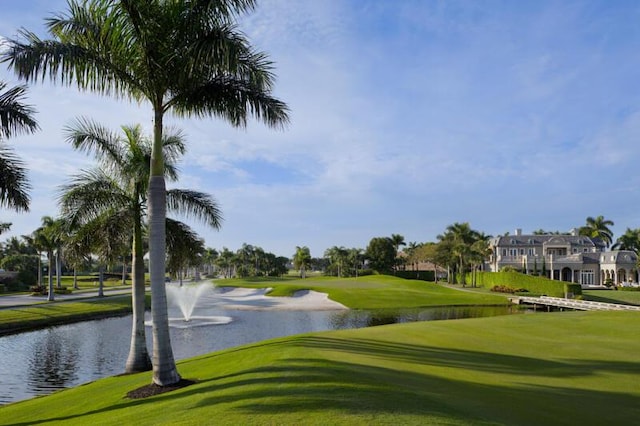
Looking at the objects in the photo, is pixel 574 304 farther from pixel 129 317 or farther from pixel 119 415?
pixel 119 415

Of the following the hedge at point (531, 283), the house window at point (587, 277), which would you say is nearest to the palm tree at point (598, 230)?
the house window at point (587, 277)

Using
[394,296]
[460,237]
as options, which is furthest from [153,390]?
[460,237]

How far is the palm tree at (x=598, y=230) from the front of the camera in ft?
367

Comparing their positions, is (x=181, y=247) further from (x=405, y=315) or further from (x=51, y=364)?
(x=405, y=315)

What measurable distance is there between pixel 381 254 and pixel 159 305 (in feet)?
341

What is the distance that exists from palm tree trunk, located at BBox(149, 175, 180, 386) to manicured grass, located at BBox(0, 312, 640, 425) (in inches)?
39.2

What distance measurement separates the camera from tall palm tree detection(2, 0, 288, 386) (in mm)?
12375

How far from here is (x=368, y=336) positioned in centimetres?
2125

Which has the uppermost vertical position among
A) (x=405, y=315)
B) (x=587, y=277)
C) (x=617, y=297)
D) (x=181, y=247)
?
(x=181, y=247)

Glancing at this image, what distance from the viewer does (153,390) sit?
471 inches

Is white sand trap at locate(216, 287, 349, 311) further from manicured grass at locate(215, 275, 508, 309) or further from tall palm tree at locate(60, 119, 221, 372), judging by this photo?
tall palm tree at locate(60, 119, 221, 372)

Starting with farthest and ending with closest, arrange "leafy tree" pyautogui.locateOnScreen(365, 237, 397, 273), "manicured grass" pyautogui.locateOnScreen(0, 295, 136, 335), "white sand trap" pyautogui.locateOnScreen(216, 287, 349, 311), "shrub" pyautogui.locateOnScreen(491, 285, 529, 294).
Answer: "leafy tree" pyautogui.locateOnScreen(365, 237, 397, 273)
"shrub" pyautogui.locateOnScreen(491, 285, 529, 294)
"white sand trap" pyautogui.locateOnScreen(216, 287, 349, 311)
"manicured grass" pyautogui.locateOnScreen(0, 295, 136, 335)

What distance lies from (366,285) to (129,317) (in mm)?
40018

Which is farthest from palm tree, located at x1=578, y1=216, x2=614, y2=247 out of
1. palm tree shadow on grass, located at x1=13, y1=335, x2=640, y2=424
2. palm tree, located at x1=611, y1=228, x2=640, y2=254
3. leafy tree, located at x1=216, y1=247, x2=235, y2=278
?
palm tree shadow on grass, located at x1=13, y1=335, x2=640, y2=424
